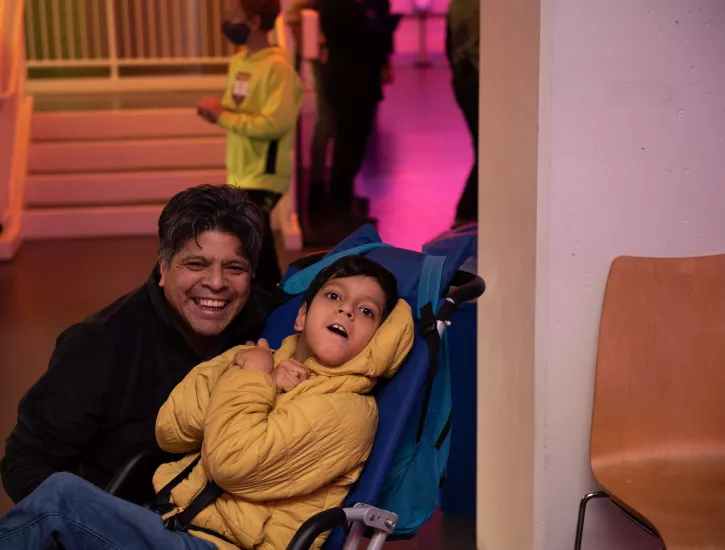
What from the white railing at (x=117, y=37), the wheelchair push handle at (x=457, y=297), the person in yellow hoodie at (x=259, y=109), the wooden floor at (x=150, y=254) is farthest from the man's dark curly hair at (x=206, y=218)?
the white railing at (x=117, y=37)

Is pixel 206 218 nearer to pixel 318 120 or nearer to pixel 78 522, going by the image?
pixel 78 522

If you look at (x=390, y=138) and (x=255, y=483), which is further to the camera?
(x=390, y=138)

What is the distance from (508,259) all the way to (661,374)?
50 cm

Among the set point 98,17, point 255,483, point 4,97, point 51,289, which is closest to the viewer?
point 255,483

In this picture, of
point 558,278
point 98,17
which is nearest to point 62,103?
point 98,17

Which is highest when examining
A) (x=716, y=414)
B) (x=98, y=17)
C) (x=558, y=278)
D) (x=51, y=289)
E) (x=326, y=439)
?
(x=98, y=17)

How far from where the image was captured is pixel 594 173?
2.61 meters

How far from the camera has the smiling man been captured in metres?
2.16

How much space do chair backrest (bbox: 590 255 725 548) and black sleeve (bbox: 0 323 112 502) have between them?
1.25 m

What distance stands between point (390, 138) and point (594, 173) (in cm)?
840

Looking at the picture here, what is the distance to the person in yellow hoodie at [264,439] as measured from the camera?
193cm

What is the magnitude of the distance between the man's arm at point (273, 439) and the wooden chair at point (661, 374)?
0.84 m

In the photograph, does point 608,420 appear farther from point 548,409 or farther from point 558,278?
point 558,278

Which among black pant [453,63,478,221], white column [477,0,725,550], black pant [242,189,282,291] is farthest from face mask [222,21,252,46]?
white column [477,0,725,550]
